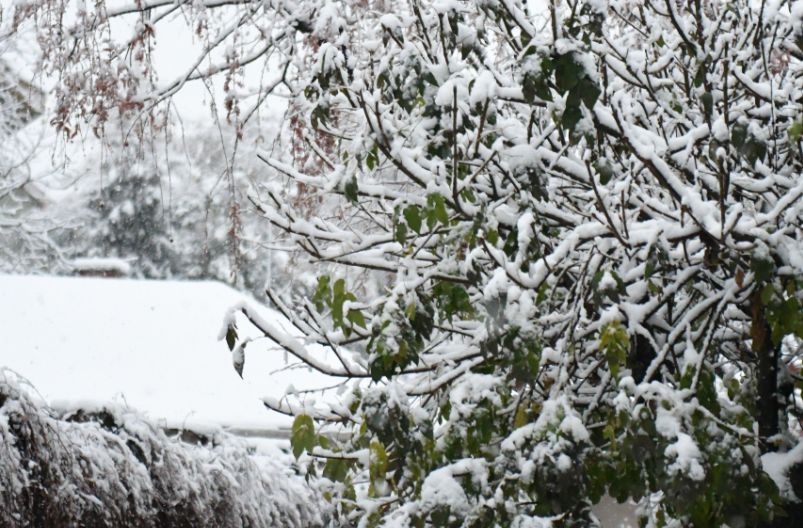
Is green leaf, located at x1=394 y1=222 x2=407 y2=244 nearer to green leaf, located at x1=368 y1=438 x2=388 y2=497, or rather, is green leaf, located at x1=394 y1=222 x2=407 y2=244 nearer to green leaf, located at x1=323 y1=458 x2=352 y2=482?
green leaf, located at x1=368 y1=438 x2=388 y2=497

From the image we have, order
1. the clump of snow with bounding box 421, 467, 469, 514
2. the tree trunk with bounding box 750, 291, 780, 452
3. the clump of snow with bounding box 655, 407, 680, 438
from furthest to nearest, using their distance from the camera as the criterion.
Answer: the tree trunk with bounding box 750, 291, 780, 452, the clump of snow with bounding box 421, 467, 469, 514, the clump of snow with bounding box 655, 407, 680, 438

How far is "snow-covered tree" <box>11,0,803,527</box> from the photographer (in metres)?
3.21

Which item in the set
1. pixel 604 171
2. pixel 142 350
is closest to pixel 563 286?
pixel 604 171

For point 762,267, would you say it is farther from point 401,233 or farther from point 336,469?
point 336,469

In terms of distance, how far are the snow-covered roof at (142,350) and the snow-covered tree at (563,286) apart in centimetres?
446

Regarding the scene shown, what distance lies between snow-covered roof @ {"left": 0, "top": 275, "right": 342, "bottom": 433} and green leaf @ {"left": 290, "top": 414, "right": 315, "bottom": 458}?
4635mm

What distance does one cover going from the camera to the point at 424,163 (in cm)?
417

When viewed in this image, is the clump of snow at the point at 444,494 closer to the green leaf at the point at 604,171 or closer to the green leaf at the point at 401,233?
the green leaf at the point at 401,233

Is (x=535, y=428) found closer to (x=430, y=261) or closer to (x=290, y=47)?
(x=430, y=261)

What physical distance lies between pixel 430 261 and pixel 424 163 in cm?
49

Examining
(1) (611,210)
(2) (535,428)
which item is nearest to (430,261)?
(1) (611,210)

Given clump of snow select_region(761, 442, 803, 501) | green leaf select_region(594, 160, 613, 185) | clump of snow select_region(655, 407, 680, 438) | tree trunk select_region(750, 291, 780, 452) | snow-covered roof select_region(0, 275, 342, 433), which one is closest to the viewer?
clump of snow select_region(655, 407, 680, 438)

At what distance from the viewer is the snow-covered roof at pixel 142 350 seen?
9.87 meters

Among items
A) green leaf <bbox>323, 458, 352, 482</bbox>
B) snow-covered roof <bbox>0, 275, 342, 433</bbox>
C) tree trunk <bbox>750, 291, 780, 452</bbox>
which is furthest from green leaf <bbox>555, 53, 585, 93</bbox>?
snow-covered roof <bbox>0, 275, 342, 433</bbox>
